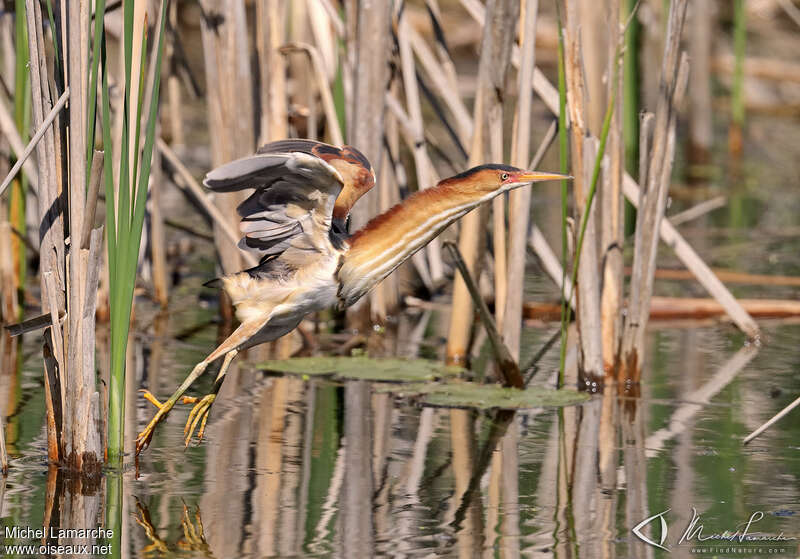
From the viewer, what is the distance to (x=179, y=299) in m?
6.53

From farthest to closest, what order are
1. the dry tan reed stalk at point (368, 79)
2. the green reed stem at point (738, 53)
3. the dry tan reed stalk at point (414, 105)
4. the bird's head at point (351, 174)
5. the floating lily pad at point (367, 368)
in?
the green reed stem at point (738, 53) < the dry tan reed stalk at point (414, 105) < the dry tan reed stalk at point (368, 79) < the floating lily pad at point (367, 368) < the bird's head at point (351, 174)

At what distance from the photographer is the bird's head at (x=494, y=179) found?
381 cm

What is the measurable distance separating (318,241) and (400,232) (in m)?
0.24

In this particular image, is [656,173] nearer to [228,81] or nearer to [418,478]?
[418,478]

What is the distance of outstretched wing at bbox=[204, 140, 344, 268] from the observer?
11.4 feet

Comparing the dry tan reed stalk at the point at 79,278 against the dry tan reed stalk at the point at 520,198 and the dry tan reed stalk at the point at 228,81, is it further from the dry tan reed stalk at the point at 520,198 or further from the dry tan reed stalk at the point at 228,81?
the dry tan reed stalk at the point at 228,81

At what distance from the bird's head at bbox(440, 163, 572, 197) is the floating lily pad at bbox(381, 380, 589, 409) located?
1.03 m

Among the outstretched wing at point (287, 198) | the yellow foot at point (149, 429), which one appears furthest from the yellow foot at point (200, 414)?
the outstretched wing at point (287, 198)

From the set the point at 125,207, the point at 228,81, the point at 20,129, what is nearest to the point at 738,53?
the point at 228,81

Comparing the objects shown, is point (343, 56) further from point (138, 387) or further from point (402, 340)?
point (138, 387)

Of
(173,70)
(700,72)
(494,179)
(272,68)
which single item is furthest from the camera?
(700,72)

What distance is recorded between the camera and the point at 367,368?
513 centimetres

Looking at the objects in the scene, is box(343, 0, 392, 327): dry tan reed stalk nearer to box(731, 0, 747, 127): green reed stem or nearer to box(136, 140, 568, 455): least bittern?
box(136, 140, 568, 455): least bittern

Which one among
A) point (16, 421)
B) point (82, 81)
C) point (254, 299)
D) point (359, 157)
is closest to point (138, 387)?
point (16, 421)
